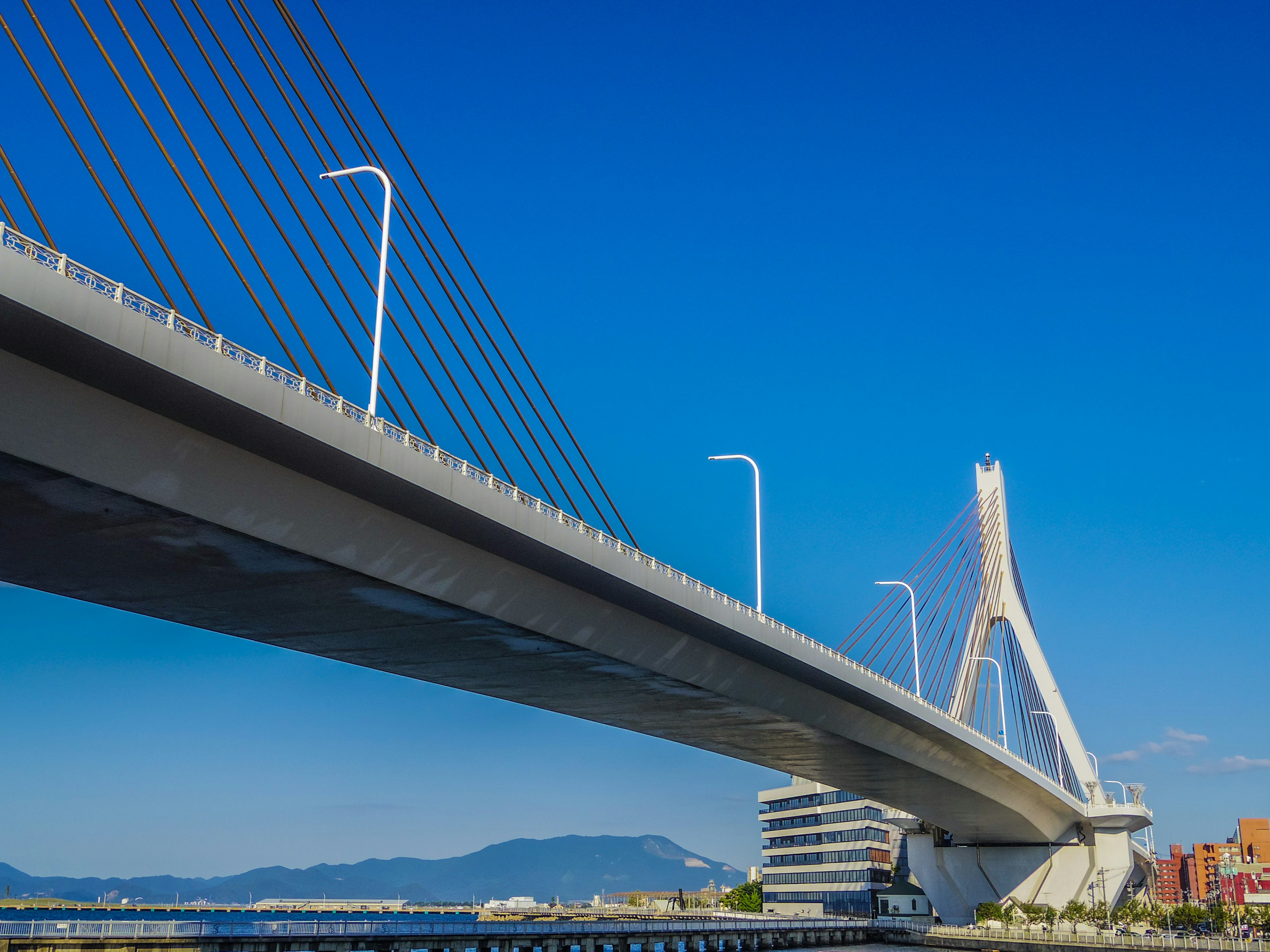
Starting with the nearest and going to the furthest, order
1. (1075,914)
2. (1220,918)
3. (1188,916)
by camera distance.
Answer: (1075,914)
(1220,918)
(1188,916)

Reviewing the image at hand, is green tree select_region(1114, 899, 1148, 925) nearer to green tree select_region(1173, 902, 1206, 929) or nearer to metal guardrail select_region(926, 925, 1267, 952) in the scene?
metal guardrail select_region(926, 925, 1267, 952)

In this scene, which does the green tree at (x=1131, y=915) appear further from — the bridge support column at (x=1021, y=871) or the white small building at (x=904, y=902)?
the white small building at (x=904, y=902)

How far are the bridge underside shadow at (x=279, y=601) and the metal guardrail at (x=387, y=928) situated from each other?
14625 mm

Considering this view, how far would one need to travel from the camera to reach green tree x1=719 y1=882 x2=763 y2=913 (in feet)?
423

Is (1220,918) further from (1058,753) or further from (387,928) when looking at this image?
(387,928)

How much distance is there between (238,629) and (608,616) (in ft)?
35.2

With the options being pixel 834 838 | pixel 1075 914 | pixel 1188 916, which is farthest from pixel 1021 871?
pixel 834 838

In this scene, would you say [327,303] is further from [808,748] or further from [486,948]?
[486,948]

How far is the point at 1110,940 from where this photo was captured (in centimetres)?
6462

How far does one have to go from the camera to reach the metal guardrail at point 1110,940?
197ft

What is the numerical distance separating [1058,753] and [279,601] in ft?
186

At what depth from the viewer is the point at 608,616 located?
35250 mm

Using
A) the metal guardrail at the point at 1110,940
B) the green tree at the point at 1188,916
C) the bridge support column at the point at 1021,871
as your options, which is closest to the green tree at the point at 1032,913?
the bridge support column at the point at 1021,871

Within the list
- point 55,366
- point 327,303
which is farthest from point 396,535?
point 55,366
